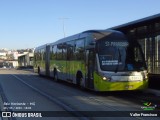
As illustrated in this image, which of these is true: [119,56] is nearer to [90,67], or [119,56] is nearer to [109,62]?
[109,62]

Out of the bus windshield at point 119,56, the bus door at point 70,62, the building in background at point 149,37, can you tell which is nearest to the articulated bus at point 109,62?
the bus windshield at point 119,56

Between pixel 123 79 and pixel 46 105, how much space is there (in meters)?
4.40

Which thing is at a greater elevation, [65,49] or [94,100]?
[65,49]

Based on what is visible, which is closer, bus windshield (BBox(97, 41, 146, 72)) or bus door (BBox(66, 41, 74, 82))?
bus windshield (BBox(97, 41, 146, 72))

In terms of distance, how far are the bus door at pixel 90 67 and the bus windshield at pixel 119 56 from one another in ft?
1.73

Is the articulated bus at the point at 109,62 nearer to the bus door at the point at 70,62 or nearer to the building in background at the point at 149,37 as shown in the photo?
the building in background at the point at 149,37

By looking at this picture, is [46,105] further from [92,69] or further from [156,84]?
[156,84]

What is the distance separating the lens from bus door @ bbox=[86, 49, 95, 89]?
19161mm

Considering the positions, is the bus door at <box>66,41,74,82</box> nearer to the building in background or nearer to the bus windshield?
the building in background

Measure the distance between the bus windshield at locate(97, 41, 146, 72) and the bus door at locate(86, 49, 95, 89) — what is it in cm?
53

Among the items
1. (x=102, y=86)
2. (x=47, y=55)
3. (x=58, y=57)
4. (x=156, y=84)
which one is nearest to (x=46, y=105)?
(x=102, y=86)

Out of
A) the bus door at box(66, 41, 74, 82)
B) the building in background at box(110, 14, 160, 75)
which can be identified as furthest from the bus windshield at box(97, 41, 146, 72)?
the bus door at box(66, 41, 74, 82)

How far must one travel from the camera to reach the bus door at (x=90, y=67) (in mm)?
19161

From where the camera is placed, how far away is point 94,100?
55.5 ft
